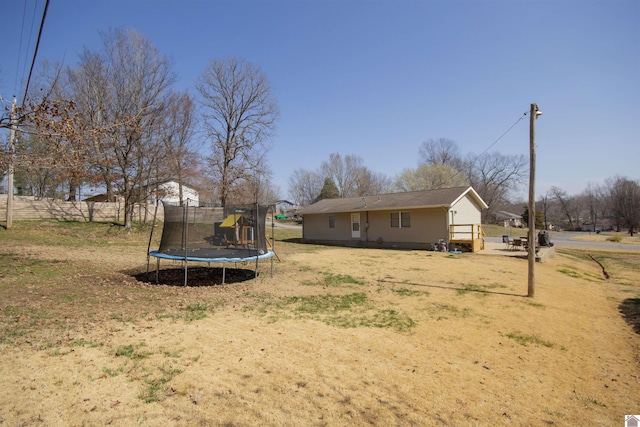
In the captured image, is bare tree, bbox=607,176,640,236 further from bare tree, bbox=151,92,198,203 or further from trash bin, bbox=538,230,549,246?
bare tree, bbox=151,92,198,203

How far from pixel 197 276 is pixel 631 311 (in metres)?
10.9

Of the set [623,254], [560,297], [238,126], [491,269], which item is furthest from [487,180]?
[560,297]

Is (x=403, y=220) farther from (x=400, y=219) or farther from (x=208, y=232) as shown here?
(x=208, y=232)

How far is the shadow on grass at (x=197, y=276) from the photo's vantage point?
8.57 metres

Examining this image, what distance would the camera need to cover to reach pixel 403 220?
63.9 ft

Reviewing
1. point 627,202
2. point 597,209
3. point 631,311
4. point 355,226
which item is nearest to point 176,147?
point 355,226

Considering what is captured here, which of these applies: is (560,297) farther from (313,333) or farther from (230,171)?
(230,171)

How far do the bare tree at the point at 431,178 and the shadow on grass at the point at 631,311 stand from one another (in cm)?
3629

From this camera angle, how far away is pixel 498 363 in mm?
4191

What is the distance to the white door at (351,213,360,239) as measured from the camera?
70.6 feet

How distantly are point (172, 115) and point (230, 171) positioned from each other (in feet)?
19.3

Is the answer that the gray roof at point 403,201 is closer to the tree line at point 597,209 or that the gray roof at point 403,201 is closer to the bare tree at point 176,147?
the bare tree at point 176,147

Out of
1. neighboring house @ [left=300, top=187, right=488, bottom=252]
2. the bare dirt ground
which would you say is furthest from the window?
the bare dirt ground

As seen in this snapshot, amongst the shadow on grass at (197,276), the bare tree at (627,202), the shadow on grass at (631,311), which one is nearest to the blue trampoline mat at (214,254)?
the shadow on grass at (197,276)
